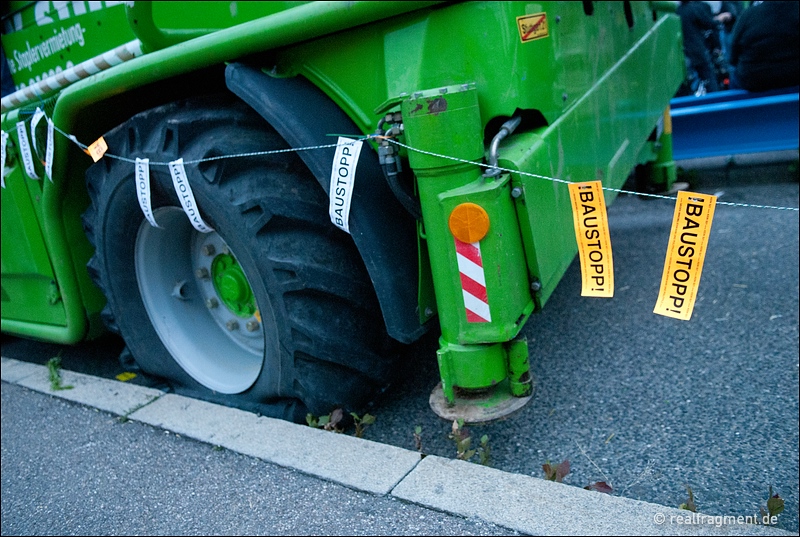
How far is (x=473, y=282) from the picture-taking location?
199 cm

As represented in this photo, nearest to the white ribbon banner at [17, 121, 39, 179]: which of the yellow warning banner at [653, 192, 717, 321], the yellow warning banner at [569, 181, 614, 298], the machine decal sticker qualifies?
the machine decal sticker

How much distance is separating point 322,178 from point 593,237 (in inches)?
34.1

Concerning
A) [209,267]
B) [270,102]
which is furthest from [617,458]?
[209,267]

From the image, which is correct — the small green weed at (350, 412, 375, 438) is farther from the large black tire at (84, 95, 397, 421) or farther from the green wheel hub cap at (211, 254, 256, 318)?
the green wheel hub cap at (211, 254, 256, 318)

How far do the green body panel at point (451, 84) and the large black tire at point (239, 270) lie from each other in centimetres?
21

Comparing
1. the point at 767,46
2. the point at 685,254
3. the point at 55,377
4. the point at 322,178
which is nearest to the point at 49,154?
the point at 55,377

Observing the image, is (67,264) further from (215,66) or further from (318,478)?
(318,478)

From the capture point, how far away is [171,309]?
3010 mm

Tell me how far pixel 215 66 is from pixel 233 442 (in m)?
1.37

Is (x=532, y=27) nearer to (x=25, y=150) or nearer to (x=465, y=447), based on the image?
(x=465, y=447)

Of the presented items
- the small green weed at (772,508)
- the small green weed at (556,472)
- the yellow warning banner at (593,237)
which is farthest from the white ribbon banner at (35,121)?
the small green weed at (772,508)

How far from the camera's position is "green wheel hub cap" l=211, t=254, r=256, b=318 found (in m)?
2.78

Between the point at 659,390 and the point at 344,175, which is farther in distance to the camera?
the point at 659,390

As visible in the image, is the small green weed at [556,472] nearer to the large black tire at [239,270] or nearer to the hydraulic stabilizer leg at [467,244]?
the hydraulic stabilizer leg at [467,244]
